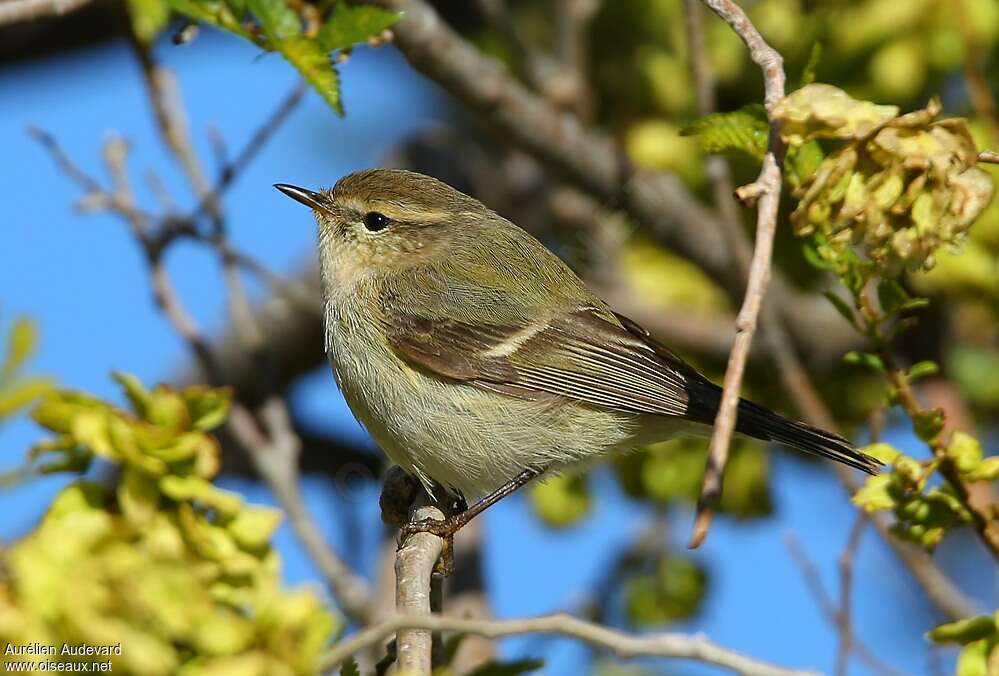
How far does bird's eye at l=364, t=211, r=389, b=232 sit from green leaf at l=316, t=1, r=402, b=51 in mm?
1276

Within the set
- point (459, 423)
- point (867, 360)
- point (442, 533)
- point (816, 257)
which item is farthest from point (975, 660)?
point (459, 423)

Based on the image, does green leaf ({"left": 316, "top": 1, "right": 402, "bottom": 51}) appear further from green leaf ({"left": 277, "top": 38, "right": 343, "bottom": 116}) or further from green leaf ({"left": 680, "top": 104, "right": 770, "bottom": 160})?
green leaf ({"left": 680, "top": 104, "right": 770, "bottom": 160})

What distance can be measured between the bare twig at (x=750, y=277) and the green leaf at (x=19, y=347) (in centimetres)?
123

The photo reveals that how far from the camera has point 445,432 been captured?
3871mm

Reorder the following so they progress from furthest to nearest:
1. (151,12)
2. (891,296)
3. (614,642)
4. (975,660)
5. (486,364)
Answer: (486,364), (151,12), (891,296), (975,660), (614,642)

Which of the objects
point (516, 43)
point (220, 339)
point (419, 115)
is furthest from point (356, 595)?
point (419, 115)

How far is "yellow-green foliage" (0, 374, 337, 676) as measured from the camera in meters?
1.69

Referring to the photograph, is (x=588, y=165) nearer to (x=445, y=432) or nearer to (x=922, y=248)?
(x=445, y=432)

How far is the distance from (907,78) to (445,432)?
2.11 metres

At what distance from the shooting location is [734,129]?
8.95 ft

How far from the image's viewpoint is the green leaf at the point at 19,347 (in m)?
2.30

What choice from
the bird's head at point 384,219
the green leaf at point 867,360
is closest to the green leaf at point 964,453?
the green leaf at point 867,360

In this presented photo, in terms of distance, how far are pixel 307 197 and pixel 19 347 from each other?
2187 millimetres

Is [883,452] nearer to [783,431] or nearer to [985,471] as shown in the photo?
[985,471]
